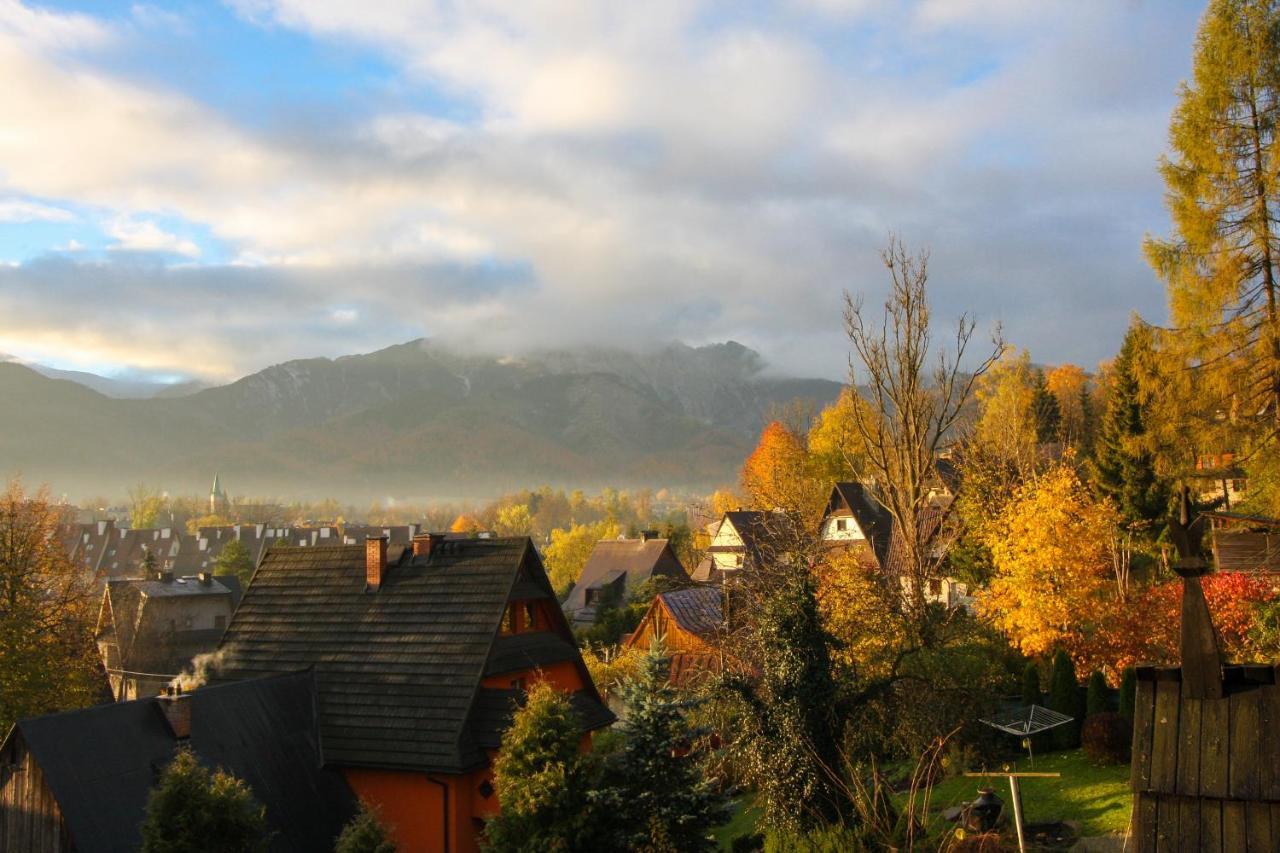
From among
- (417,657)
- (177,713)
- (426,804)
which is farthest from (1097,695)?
(177,713)

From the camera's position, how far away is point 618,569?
60.7 m

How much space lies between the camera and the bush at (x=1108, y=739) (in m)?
20.3

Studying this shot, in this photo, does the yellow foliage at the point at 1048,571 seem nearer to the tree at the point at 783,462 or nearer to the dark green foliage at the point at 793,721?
the dark green foliage at the point at 793,721

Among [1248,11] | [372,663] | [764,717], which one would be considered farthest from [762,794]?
[1248,11]

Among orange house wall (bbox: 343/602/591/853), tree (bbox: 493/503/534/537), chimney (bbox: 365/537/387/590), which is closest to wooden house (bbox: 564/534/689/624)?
chimney (bbox: 365/537/387/590)

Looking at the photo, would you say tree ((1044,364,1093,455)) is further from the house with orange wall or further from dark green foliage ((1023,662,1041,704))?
the house with orange wall

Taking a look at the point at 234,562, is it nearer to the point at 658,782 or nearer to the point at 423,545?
the point at 423,545

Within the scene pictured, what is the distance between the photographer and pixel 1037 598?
2567cm

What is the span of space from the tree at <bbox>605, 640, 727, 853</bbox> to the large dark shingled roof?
18.2ft

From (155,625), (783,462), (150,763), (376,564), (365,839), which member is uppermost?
(783,462)

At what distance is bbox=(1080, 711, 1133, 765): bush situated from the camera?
20281 mm

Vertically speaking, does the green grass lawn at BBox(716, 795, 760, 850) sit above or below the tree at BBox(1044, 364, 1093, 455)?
below

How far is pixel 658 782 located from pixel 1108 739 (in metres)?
10.9

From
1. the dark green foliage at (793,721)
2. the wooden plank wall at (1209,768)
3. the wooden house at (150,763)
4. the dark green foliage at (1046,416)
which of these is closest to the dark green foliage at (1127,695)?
the dark green foliage at (793,721)
